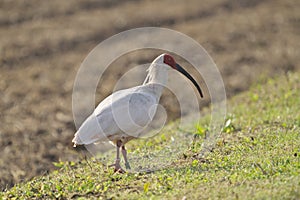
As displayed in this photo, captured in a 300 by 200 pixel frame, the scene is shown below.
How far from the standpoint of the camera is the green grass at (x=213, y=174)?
6531mm

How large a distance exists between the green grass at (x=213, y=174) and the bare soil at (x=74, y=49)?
2100 millimetres

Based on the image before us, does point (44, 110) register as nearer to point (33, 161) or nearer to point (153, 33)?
point (33, 161)

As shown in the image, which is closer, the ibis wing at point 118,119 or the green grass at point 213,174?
the green grass at point 213,174

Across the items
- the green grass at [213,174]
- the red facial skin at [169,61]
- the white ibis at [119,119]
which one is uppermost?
the red facial skin at [169,61]

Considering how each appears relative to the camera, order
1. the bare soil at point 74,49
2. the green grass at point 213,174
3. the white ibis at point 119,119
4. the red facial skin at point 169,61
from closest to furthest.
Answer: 1. the green grass at point 213,174
2. the white ibis at point 119,119
3. the red facial skin at point 169,61
4. the bare soil at point 74,49

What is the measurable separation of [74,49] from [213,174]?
12.6 metres

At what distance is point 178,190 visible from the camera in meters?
6.70

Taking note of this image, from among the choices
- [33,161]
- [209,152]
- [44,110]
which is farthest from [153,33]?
[209,152]

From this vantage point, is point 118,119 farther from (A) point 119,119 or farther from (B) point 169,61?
(B) point 169,61

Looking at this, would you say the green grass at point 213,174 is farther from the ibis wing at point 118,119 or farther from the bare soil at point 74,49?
the bare soil at point 74,49

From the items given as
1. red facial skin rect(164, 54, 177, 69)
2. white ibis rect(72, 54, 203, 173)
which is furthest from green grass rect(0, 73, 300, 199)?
red facial skin rect(164, 54, 177, 69)

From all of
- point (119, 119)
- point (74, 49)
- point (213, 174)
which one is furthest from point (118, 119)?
point (74, 49)

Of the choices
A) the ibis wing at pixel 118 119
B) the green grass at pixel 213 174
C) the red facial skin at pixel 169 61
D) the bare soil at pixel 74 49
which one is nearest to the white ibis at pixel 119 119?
the ibis wing at pixel 118 119

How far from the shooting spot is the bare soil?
1202 centimetres
